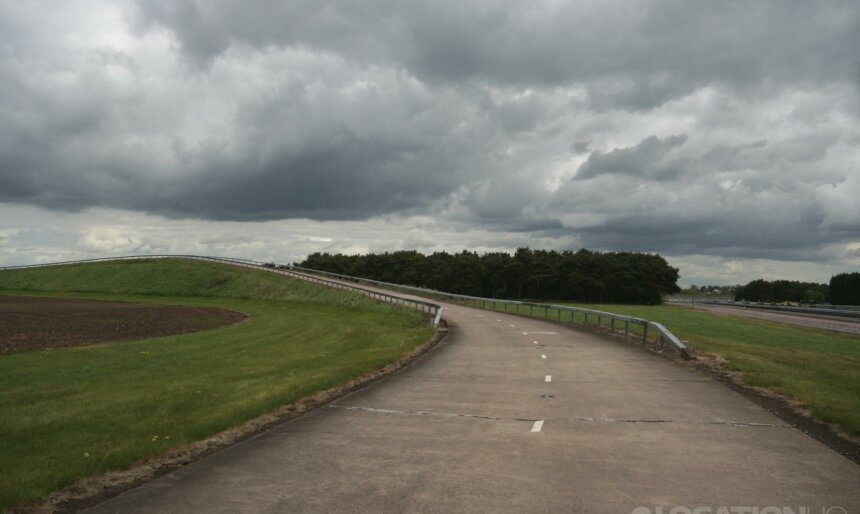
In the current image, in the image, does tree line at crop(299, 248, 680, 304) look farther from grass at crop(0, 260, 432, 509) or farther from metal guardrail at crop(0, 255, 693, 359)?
grass at crop(0, 260, 432, 509)

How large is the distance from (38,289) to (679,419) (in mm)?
95107

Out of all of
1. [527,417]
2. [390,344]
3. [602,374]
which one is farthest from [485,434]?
[390,344]

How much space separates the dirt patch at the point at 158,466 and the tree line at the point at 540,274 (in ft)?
385

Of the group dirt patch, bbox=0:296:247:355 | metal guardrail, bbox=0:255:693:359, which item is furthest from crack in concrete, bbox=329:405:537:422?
dirt patch, bbox=0:296:247:355

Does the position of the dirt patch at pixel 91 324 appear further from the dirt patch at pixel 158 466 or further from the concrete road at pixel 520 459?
the concrete road at pixel 520 459

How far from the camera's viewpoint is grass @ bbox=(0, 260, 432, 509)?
878 cm

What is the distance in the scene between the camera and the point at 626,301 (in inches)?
5157

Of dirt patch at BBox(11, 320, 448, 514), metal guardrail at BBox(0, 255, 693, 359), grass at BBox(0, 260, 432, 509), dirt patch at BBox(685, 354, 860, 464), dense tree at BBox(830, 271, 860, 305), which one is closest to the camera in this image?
dirt patch at BBox(11, 320, 448, 514)

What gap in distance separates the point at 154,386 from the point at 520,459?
1061 cm

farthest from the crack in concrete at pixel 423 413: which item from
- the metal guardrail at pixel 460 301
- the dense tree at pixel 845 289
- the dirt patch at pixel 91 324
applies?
the dense tree at pixel 845 289

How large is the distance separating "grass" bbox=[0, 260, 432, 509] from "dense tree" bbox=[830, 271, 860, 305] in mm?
122963

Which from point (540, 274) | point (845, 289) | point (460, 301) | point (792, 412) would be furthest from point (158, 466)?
point (845, 289)

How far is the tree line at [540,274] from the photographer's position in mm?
127375

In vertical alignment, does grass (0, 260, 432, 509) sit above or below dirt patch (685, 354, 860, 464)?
below
